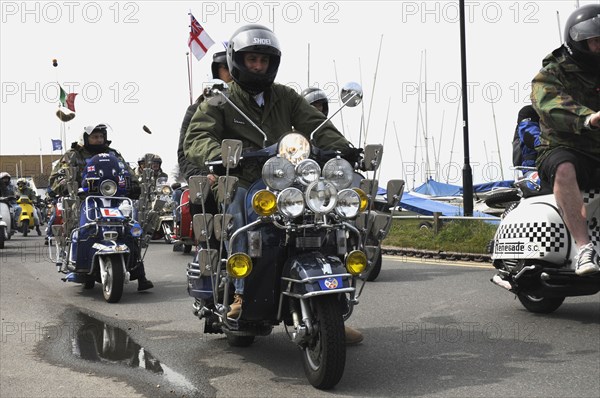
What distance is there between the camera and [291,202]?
469cm

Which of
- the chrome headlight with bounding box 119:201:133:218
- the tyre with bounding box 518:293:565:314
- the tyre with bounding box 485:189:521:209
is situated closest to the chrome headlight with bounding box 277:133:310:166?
the tyre with bounding box 485:189:521:209

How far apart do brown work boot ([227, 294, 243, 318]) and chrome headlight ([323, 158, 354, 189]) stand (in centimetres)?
94

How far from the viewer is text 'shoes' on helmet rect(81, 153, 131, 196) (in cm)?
934

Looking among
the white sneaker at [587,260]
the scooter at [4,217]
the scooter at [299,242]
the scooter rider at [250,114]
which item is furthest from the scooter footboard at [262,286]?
the scooter at [4,217]

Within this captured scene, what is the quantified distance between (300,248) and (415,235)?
30.7 feet

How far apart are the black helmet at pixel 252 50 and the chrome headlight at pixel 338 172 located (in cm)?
103

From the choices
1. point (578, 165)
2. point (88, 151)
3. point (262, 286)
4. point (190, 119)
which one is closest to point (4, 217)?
point (88, 151)

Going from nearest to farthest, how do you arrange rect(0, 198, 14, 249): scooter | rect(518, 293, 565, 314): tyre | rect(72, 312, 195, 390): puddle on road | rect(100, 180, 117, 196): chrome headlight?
rect(72, 312, 195, 390): puddle on road → rect(518, 293, 565, 314): tyre → rect(100, 180, 117, 196): chrome headlight → rect(0, 198, 14, 249): scooter

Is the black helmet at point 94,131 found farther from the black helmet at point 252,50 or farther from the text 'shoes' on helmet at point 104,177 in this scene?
the black helmet at point 252,50

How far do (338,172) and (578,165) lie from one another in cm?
208

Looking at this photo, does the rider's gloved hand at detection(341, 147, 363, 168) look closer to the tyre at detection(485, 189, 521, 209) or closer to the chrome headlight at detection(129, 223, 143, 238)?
the tyre at detection(485, 189, 521, 209)

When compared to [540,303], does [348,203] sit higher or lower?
higher

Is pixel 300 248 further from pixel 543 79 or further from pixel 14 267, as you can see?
pixel 14 267

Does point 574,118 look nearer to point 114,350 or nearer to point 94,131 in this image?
point 114,350
